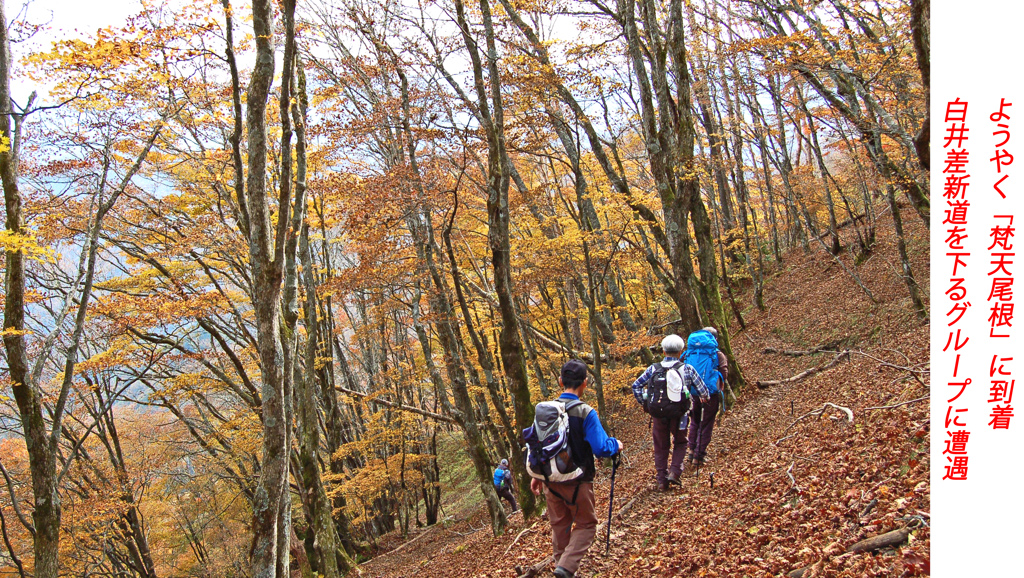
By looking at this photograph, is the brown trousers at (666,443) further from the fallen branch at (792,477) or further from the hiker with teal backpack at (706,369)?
the fallen branch at (792,477)

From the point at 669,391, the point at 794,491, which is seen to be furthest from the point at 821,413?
the point at 794,491

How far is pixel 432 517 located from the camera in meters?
19.6

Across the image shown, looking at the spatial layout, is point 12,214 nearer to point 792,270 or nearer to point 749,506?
point 749,506

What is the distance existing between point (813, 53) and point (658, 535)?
29.7 feet

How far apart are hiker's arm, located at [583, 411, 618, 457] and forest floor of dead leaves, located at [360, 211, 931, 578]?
1.04 m

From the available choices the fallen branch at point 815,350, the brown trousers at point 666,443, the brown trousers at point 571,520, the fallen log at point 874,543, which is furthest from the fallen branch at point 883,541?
the fallen branch at point 815,350

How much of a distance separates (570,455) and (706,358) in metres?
2.95

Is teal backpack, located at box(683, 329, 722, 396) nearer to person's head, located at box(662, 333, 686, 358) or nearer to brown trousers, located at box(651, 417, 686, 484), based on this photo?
person's head, located at box(662, 333, 686, 358)

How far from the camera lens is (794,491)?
4.24 meters

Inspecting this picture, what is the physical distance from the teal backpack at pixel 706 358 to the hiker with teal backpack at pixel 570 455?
2558 millimetres

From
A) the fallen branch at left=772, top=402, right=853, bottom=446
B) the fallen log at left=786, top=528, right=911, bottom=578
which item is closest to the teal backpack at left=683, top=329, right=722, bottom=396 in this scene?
the fallen branch at left=772, top=402, right=853, bottom=446

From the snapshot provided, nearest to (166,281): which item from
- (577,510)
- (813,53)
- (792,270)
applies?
(577,510)

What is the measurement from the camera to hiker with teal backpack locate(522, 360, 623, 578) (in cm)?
380

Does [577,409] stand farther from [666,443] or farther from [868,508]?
[666,443]
